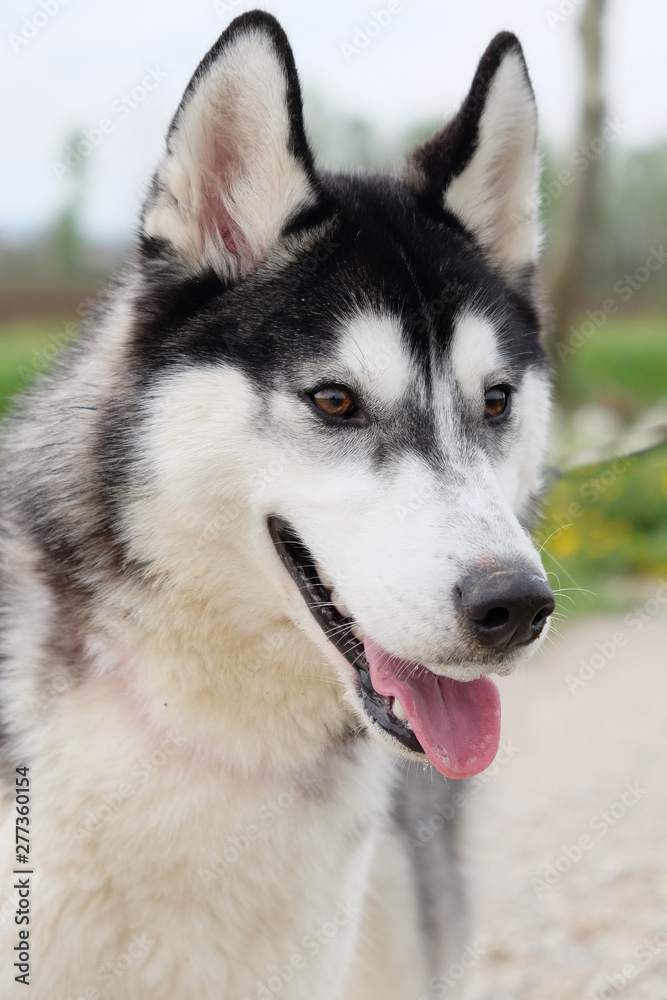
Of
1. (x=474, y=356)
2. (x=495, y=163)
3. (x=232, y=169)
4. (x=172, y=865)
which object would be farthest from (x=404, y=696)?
(x=495, y=163)

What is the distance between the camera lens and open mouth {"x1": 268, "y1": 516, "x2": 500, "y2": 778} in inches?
76.8

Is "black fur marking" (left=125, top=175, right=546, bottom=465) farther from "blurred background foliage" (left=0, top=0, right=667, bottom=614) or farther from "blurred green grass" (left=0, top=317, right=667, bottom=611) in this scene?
"blurred green grass" (left=0, top=317, right=667, bottom=611)

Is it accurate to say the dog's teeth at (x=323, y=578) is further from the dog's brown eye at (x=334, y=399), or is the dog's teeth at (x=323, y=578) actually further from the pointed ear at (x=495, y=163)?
the pointed ear at (x=495, y=163)

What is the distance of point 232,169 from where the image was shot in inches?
85.9

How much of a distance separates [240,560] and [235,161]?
35.8 inches

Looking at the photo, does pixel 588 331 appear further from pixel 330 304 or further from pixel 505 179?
pixel 330 304

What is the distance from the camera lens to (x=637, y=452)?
9.95ft

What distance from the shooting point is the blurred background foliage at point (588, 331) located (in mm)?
4388

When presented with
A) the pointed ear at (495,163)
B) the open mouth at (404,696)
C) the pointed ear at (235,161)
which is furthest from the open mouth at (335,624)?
the pointed ear at (495,163)

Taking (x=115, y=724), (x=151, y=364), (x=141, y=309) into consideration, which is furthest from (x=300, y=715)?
(x=141, y=309)

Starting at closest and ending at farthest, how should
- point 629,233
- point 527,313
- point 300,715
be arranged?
point 300,715 → point 527,313 → point 629,233

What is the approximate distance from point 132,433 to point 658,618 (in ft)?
20.2

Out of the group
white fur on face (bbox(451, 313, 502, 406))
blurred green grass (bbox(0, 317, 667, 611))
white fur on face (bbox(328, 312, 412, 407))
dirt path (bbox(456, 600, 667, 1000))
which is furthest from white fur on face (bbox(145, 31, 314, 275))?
blurred green grass (bbox(0, 317, 667, 611))

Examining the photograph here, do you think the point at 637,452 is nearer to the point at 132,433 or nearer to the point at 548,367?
the point at 548,367
